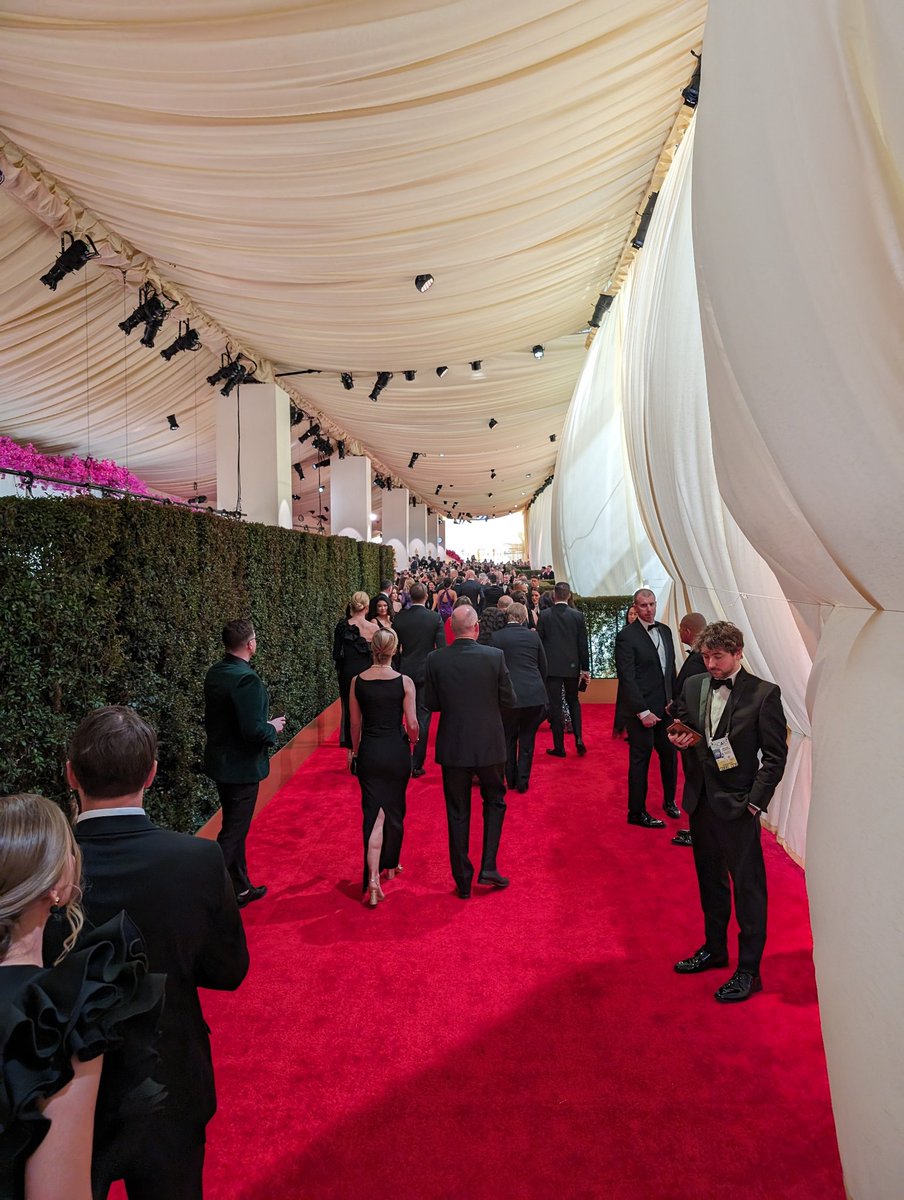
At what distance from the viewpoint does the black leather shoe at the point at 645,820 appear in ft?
15.9

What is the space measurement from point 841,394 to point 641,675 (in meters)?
3.36

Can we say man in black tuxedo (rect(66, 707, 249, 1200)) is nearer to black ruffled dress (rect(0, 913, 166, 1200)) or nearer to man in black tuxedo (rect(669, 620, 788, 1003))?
black ruffled dress (rect(0, 913, 166, 1200))

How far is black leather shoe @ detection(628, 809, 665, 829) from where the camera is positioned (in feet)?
15.9

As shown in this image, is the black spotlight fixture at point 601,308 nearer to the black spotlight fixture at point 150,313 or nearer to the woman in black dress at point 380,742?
the black spotlight fixture at point 150,313

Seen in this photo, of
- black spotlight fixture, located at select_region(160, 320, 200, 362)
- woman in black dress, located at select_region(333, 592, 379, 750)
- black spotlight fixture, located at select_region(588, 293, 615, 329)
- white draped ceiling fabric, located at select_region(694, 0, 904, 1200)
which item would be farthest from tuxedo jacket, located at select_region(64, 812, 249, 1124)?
black spotlight fixture, located at select_region(160, 320, 200, 362)

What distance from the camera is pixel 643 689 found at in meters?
4.73

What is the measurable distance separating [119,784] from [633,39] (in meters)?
4.27

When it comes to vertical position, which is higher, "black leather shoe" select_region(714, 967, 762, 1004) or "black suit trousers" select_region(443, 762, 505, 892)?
"black suit trousers" select_region(443, 762, 505, 892)

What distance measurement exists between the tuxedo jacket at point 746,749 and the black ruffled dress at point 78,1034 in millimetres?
2383

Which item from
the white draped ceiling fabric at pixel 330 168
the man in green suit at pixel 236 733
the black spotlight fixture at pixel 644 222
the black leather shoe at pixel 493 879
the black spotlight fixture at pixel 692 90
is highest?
the black spotlight fixture at pixel 644 222

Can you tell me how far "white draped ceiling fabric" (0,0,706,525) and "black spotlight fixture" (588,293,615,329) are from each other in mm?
131

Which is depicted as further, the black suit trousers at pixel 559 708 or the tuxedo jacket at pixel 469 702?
the black suit trousers at pixel 559 708

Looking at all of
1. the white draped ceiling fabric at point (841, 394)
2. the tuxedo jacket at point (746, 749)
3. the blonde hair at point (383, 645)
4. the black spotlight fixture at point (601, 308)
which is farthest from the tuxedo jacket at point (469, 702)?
the black spotlight fixture at point (601, 308)

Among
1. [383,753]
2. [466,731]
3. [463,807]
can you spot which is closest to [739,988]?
[463,807]
